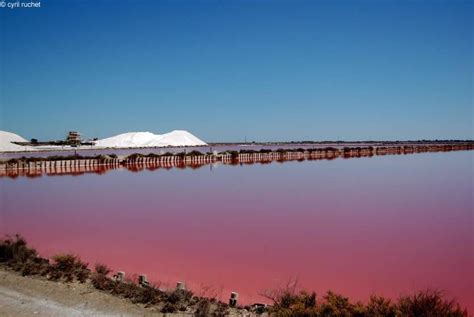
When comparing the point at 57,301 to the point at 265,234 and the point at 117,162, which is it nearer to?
the point at 265,234

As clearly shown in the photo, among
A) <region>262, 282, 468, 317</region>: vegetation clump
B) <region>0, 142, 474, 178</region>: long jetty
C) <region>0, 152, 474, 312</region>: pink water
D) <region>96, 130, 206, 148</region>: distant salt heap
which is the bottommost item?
<region>0, 152, 474, 312</region>: pink water

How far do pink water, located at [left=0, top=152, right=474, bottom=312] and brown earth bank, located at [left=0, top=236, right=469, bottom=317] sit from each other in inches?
22.5

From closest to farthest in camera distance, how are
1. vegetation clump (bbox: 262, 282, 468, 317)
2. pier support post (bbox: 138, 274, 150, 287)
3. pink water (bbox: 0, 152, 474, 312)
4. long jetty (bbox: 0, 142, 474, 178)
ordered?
vegetation clump (bbox: 262, 282, 468, 317) → pier support post (bbox: 138, 274, 150, 287) → pink water (bbox: 0, 152, 474, 312) → long jetty (bbox: 0, 142, 474, 178)

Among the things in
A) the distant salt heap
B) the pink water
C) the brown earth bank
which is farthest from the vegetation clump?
the distant salt heap

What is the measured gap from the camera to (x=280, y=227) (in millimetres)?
7988

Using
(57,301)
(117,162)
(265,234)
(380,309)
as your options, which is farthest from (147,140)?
(380,309)

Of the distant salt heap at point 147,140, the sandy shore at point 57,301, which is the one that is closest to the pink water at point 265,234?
the sandy shore at point 57,301

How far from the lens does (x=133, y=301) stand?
4.16m

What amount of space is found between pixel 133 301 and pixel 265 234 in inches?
141

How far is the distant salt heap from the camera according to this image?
6325cm

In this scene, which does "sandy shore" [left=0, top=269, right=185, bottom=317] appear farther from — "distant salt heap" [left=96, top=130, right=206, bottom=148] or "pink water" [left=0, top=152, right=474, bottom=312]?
"distant salt heap" [left=96, top=130, right=206, bottom=148]

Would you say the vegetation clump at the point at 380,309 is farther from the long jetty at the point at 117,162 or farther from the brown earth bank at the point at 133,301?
the long jetty at the point at 117,162

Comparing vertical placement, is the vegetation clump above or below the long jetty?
below

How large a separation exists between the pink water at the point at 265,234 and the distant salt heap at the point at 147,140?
50.3 meters
